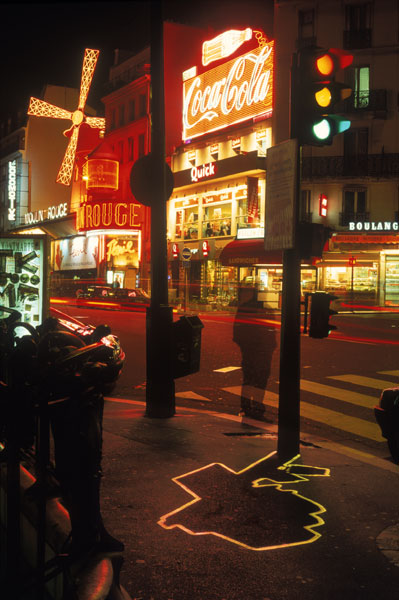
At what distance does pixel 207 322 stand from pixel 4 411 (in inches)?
742

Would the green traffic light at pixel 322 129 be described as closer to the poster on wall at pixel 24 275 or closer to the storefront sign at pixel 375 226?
the poster on wall at pixel 24 275

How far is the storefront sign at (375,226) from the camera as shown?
32906mm

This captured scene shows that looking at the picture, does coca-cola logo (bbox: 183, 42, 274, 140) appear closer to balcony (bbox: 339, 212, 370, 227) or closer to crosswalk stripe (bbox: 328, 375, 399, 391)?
balcony (bbox: 339, 212, 370, 227)

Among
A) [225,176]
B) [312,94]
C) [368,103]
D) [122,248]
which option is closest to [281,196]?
[312,94]

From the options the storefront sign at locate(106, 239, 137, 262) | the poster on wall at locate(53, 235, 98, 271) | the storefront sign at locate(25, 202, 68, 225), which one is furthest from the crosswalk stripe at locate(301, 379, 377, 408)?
the storefront sign at locate(25, 202, 68, 225)

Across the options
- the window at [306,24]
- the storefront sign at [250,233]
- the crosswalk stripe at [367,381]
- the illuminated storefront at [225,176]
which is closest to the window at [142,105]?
the illuminated storefront at [225,176]

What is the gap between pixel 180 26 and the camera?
4594 cm

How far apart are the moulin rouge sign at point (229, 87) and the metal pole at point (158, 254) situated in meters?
28.5

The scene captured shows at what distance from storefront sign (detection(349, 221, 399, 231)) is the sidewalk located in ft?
93.7

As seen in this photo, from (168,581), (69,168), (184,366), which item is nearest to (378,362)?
(184,366)

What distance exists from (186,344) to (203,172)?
33.7 meters

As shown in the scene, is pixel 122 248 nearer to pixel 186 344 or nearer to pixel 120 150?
pixel 120 150

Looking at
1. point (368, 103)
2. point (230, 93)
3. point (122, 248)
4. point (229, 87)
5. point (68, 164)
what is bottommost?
point (122, 248)

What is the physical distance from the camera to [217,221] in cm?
3956
